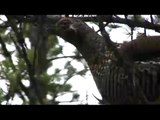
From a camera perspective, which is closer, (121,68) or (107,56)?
(107,56)

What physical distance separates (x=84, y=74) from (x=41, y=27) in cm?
93

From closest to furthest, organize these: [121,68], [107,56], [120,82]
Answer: [107,56], [121,68], [120,82]

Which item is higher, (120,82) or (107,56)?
(107,56)

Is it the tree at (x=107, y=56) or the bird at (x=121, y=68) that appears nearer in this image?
the tree at (x=107, y=56)

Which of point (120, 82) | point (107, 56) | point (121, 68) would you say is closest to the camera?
point (107, 56)

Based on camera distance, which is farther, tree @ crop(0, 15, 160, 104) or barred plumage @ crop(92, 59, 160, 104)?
barred plumage @ crop(92, 59, 160, 104)

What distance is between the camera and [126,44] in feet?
7.86

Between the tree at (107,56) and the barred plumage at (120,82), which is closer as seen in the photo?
the tree at (107,56)

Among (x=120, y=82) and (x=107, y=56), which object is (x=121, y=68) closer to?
(x=120, y=82)

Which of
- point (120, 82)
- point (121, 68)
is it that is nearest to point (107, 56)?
point (121, 68)

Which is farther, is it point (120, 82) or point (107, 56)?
point (120, 82)

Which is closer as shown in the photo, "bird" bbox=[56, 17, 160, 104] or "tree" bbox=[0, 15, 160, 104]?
"tree" bbox=[0, 15, 160, 104]
